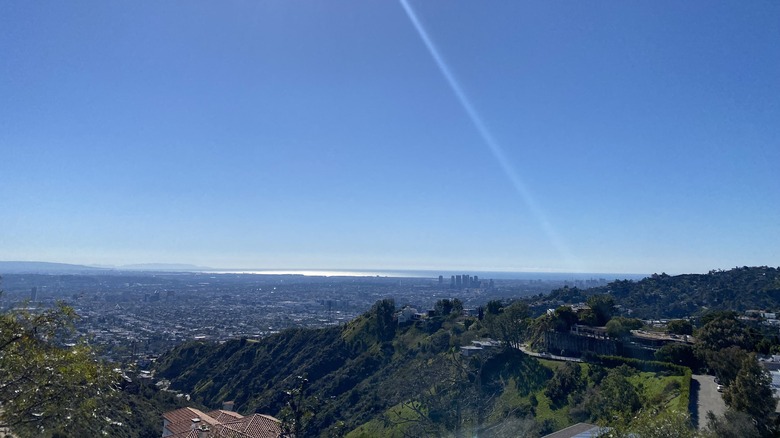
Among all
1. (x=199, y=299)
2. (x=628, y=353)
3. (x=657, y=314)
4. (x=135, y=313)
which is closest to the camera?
(x=628, y=353)

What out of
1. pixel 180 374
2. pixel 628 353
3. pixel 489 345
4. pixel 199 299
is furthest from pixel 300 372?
pixel 199 299

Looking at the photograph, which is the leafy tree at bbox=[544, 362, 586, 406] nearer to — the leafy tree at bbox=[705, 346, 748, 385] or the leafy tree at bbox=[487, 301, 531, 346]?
the leafy tree at bbox=[705, 346, 748, 385]

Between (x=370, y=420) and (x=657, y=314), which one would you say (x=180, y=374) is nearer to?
(x=370, y=420)

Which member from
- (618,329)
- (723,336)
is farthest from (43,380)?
(618,329)

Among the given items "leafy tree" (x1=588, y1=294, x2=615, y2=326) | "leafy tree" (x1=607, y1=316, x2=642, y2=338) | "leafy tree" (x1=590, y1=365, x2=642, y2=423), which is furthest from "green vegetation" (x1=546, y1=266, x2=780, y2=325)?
"leafy tree" (x1=590, y1=365, x2=642, y2=423)

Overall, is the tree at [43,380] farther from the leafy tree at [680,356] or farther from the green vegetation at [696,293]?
the green vegetation at [696,293]

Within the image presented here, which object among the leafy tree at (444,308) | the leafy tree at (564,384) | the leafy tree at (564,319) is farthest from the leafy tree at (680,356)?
the leafy tree at (444,308)

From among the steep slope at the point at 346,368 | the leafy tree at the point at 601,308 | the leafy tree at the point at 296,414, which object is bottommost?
the steep slope at the point at 346,368
